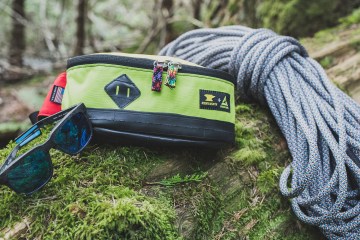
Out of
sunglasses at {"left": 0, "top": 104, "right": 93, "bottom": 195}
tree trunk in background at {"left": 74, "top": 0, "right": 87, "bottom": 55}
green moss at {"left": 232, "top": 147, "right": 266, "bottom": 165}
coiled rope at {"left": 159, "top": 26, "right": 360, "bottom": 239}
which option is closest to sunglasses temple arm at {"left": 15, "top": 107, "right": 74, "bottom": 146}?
sunglasses at {"left": 0, "top": 104, "right": 93, "bottom": 195}

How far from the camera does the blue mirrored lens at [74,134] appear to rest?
116 centimetres

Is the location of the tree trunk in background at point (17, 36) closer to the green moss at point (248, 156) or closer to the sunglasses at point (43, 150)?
the sunglasses at point (43, 150)

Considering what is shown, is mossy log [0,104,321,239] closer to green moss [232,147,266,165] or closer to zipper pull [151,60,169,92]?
green moss [232,147,266,165]

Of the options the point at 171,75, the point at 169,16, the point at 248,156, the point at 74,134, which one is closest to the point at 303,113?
the point at 248,156

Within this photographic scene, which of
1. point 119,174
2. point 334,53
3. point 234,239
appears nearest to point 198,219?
point 234,239

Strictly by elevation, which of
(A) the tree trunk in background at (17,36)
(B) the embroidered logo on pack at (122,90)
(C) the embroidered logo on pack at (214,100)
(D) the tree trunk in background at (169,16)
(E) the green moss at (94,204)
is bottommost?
(A) the tree trunk in background at (17,36)

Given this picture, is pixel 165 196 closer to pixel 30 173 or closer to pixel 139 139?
pixel 139 139

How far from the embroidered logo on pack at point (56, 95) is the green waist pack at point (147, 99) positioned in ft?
0.27

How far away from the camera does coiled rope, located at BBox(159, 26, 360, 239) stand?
133 cm

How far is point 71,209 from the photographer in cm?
106

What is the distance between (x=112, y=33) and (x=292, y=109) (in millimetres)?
5717

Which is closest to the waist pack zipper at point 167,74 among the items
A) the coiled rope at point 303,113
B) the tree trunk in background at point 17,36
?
the coiled rope at point 303,113

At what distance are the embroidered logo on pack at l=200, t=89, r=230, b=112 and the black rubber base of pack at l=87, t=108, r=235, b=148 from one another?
60mm

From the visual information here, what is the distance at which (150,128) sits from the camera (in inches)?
48.8
